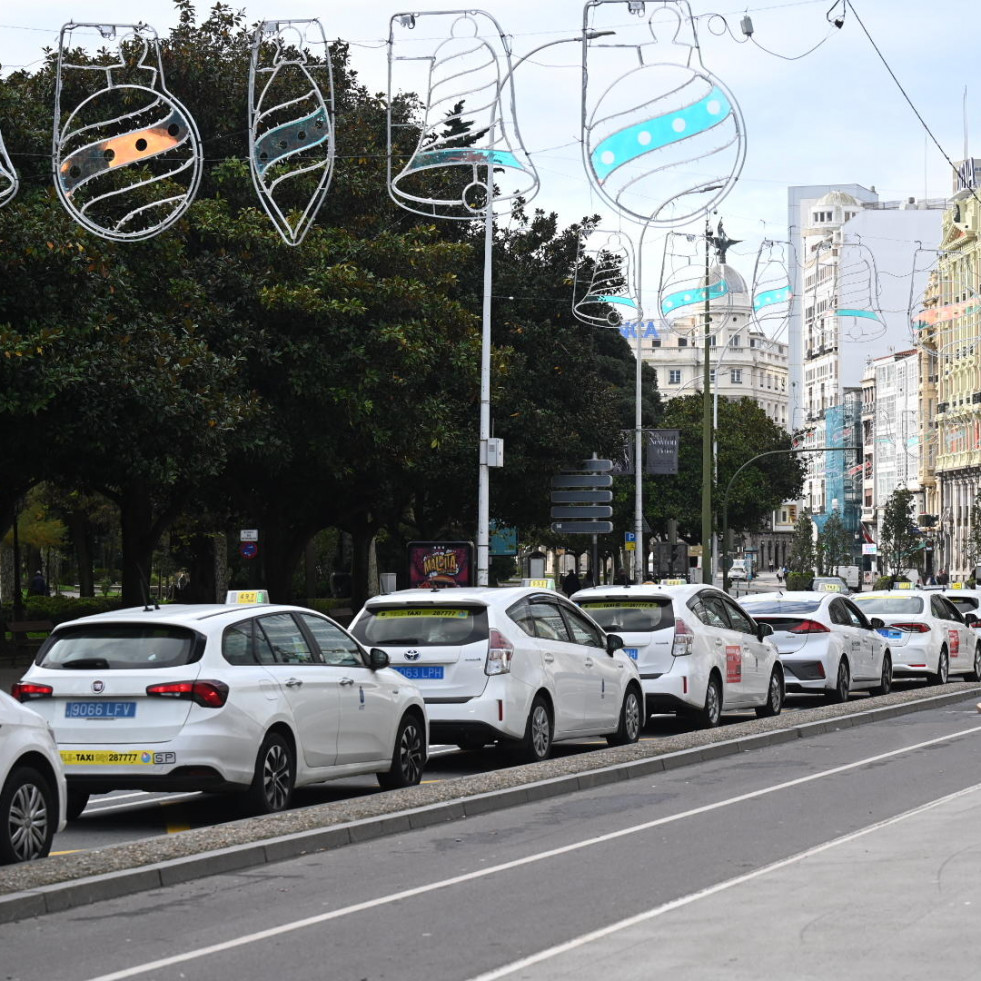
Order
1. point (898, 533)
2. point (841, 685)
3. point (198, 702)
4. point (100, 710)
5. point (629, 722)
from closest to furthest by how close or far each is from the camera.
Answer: point (198, 702) → point (100, 710) → point (629, 722) → point (841, 685) → point (898, 533)

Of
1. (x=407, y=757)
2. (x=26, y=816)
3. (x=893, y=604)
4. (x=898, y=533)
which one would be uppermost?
(x=898, y=533)

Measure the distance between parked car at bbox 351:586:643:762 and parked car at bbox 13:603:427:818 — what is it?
2049 millimetres

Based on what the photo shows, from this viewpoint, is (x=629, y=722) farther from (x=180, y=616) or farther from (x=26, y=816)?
(x=26, y=816)

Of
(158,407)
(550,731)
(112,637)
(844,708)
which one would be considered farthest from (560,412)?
(112,637)

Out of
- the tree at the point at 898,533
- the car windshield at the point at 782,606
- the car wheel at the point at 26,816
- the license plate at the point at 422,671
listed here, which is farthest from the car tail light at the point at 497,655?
the tree at the point at 898,533

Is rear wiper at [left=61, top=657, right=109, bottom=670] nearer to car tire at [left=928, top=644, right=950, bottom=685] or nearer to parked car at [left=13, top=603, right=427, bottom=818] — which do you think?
parked car at [left=13, top=603, right=427, bottom=818]

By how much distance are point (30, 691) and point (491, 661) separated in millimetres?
4416

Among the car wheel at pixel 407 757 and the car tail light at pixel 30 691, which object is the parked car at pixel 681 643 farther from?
the car tail light at pixel 30 691

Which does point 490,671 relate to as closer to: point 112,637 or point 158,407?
point 112,637

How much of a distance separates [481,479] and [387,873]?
90.5 feet

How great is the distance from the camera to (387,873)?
10.2 metres

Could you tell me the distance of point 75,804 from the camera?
508 inches

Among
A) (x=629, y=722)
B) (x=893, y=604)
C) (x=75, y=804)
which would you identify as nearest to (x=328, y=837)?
(x=75, y=804)

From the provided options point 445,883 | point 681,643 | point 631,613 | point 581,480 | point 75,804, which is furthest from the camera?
point 581,480
